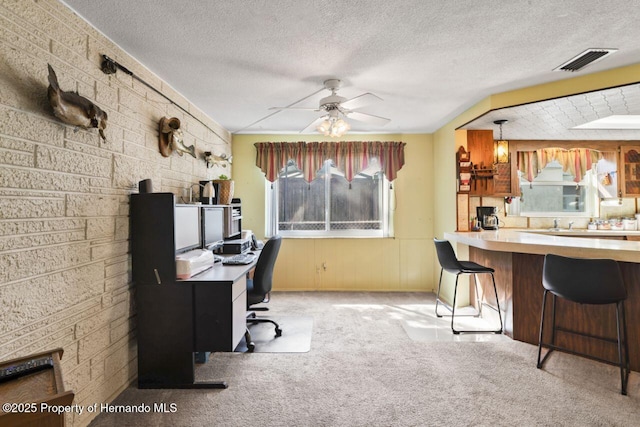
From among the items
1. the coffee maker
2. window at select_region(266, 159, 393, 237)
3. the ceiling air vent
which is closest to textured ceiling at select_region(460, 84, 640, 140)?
the ceiling air vent

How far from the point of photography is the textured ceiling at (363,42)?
5.92 feet

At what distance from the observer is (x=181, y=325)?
2.23 meters

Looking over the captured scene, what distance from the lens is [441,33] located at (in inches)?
80.6

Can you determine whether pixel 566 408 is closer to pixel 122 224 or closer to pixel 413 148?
pixel 122 224

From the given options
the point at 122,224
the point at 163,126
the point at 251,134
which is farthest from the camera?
the point at 251,134

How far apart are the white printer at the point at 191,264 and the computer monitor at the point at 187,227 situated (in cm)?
15

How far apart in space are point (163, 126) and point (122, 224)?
96 centimetres

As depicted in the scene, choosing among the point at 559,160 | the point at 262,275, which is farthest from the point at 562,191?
the point at 262,275

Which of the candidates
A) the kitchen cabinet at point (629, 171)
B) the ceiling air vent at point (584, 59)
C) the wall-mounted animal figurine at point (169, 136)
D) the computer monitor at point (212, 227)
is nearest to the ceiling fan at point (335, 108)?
the wall-mounted animal figurine at point (169, 136)

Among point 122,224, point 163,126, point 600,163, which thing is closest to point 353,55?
point 163,126

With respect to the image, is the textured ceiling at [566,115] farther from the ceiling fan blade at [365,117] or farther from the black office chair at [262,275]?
the black office chair at [262,275]

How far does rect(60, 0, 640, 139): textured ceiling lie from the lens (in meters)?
1.80

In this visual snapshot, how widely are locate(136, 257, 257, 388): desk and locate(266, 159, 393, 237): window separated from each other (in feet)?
8.75

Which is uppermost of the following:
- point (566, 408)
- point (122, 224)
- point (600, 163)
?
point (600, 163)
